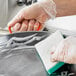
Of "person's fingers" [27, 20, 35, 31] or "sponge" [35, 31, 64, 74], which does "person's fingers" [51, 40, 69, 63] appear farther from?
"person's fingers" [27, 20, 35, 31]

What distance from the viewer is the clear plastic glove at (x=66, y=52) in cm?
45

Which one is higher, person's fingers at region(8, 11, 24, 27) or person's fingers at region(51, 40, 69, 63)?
person's fingers at region(8, 11, 24, 27)

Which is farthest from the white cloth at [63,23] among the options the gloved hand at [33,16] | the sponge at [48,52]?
the sponge at [48,52]

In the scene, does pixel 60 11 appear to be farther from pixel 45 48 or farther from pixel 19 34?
pixel 45 48

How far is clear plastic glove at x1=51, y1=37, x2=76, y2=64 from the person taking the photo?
45 centimetres

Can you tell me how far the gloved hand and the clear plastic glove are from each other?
0.67 ft

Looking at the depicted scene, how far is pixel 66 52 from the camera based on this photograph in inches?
18.4

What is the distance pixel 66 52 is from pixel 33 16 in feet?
0.92

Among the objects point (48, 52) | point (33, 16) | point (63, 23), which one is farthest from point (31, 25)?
point (63, 23)

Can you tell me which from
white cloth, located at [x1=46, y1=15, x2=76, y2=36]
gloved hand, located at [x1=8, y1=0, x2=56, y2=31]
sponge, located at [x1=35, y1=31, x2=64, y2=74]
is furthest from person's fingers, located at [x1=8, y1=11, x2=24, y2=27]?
white cloth, located at [x1=46, y1=15, x2=76, y2=36]

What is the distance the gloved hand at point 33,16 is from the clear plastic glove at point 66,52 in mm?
204

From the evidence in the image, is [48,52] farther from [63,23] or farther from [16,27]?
[63,23]

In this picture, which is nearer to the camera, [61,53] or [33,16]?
[61,53]

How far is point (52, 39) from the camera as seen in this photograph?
21.3 inches
